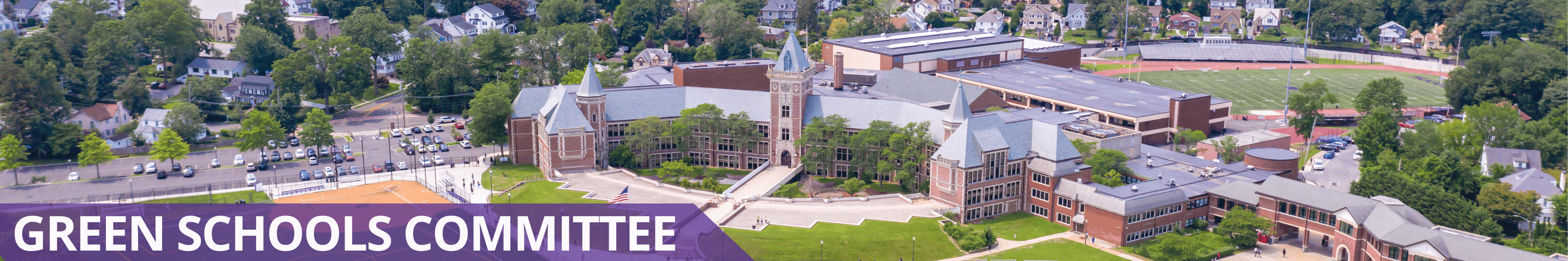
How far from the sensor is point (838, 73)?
14412 cm

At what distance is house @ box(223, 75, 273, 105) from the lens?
172 metres

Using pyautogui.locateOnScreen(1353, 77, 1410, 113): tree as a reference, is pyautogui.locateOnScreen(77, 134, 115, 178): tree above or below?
below

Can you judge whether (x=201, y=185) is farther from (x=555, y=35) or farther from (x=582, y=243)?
(x=555, y=35)

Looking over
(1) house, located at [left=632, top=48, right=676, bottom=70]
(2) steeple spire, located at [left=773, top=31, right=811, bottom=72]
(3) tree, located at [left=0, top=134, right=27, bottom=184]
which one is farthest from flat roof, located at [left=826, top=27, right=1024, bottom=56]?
(3) tree, located at [left=0, top=134, right=27, bottom=184]

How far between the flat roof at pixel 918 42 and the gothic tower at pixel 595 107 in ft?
192

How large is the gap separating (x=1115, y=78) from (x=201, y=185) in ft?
372

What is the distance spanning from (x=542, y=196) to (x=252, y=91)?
253 ft

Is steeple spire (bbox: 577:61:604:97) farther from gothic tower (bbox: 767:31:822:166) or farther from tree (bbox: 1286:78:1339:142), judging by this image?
tree (bbox: 1286:78:1339:142)

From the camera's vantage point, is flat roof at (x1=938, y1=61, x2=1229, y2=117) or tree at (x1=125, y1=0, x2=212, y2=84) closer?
flat roof at (x1=938, y1=61, x2=1229, y2=117)

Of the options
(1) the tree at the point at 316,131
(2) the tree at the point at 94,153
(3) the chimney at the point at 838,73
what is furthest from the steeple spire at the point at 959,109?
(2) the tree at the point at 94,153

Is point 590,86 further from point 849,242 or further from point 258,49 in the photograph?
point 258,49

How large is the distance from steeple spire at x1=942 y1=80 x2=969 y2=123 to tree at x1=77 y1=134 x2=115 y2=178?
87.6 metres

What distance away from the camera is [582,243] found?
99.2m

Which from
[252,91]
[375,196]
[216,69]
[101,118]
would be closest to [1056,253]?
[375,196]
